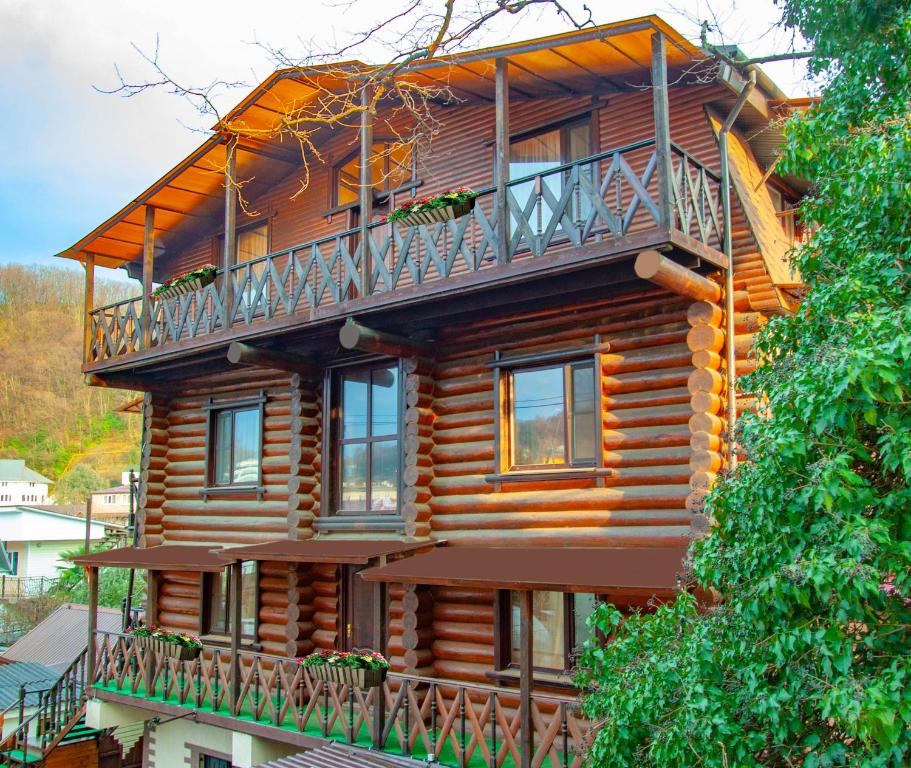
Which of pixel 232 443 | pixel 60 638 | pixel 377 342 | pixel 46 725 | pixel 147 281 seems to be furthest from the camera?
pixel 60 638

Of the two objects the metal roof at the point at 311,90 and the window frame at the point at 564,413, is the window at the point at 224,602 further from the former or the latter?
the metal roof at the point at 311,90

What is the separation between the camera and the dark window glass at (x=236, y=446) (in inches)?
647

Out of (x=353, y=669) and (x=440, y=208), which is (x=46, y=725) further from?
(x=440, y=208)

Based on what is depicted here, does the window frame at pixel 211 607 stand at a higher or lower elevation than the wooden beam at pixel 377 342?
lower

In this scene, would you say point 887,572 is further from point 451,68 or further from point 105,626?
point 105,626

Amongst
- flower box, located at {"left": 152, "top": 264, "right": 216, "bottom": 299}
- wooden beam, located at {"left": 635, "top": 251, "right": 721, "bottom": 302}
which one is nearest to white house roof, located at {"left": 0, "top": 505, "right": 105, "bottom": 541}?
flower box, located at {"left": 152, "top": 264, "right": 216, "bottom": 299}

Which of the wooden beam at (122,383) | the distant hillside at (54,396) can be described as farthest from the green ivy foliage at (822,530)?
the distant hillside at (54,396)

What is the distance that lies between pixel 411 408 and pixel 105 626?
14703 mm

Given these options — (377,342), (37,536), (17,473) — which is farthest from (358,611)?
(17,473)

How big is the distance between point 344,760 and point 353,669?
1067 millimetres

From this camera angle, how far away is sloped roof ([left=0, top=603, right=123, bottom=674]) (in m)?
23.1

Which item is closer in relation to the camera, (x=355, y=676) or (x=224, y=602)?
(x=355, y=676)

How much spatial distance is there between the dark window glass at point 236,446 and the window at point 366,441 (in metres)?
2.18

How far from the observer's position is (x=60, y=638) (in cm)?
2416
